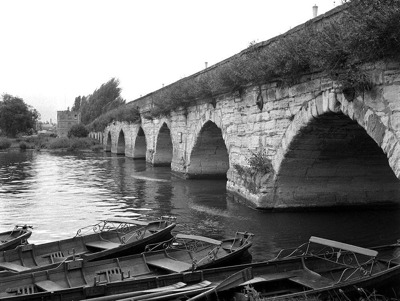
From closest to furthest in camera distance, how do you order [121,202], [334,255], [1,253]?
[334,255] < [1,253] < [121,202]

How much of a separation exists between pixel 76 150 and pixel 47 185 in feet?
83.4

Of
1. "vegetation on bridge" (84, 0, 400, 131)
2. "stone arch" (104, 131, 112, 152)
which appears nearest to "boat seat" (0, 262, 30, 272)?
"vegetation on bridge" (84, 0, 400, 131)

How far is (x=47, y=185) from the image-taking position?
56.5 ft

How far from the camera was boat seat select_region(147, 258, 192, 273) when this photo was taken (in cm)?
643

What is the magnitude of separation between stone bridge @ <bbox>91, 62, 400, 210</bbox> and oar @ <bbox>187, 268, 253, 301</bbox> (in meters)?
2.62

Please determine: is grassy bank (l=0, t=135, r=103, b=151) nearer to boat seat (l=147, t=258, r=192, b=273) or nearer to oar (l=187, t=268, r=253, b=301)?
boat seat (l=147, t=258, r=192, b=273)

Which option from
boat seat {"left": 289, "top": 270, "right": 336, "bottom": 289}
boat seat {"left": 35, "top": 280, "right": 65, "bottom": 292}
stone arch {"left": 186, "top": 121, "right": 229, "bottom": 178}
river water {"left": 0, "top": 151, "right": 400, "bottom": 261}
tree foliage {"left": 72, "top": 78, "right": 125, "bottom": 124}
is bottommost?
river water {"left": 0, "top": 151, "right": 400, "bottom": 261}

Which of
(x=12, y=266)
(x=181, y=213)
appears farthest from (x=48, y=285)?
(x=181, y=213)

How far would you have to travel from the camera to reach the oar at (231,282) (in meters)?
4.91

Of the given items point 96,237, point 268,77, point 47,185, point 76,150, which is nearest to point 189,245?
point 96,237

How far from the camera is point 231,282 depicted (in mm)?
5090

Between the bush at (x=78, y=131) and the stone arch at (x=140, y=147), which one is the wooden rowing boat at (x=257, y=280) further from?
the bush at (x=78, y=131)

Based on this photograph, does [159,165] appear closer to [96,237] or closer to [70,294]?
[96,237]

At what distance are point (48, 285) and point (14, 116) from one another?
5674cm
